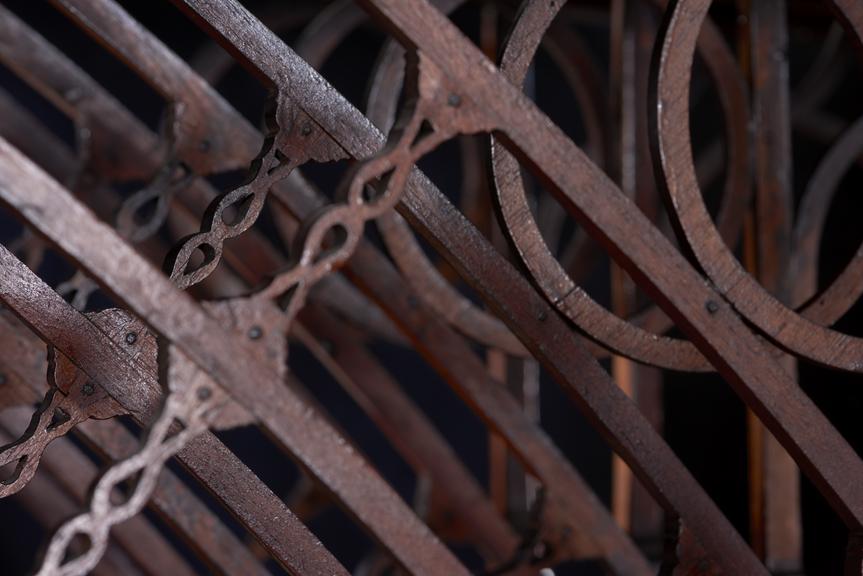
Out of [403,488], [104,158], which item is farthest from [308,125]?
[403,488]

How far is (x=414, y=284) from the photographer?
103 inches

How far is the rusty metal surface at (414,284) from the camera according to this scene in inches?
51.9

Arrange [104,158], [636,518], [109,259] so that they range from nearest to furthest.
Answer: [109,259], [104,158], [636,518]

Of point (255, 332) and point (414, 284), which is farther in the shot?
point (414, 284)

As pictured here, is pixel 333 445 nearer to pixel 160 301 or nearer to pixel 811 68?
pixel 160 301

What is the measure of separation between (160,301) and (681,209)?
800mm

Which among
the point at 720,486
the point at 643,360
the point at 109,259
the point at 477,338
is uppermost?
the point at 720,486

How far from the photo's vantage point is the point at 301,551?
5.63 feet

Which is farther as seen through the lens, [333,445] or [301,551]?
[301,551]

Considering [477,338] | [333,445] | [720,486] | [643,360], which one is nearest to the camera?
[333,445]

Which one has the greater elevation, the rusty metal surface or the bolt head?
the rusty metal surface

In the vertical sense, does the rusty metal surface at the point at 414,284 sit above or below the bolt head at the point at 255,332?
above

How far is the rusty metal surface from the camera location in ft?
4.32

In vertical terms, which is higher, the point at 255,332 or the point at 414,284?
the point at 414,284
